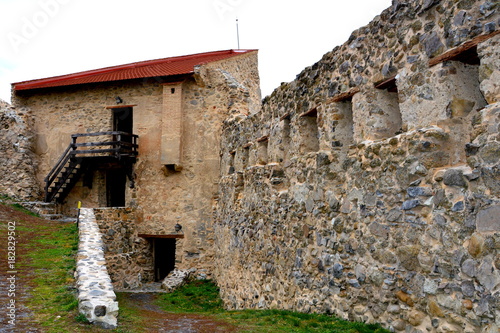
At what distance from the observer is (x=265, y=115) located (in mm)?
7969

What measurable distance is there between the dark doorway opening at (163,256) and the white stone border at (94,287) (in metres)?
6.10

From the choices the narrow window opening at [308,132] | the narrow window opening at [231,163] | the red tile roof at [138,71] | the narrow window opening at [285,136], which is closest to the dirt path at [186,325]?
the narrow window opening at [308,132]

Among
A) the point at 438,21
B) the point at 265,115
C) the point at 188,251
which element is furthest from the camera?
the point at 188,251

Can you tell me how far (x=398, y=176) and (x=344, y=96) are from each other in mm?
1474

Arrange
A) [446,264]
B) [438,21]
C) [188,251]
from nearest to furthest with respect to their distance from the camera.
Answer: [446,264] < [438,21] < [188,251]

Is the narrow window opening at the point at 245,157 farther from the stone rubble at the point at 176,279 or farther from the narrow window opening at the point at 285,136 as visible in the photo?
the stone rubble at the point at 176,279

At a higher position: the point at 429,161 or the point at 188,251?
the point at 429,161

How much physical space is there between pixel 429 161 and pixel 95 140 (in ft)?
41.7

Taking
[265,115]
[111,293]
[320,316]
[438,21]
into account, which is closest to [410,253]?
[320,316]

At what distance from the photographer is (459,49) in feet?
11.2

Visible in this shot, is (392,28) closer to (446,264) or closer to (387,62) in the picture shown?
(387,62)

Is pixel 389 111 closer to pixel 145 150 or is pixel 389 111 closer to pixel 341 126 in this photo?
pixel 341 126

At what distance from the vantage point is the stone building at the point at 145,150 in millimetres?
12691

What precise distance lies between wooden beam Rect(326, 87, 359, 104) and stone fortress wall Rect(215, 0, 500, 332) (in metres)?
0.02
